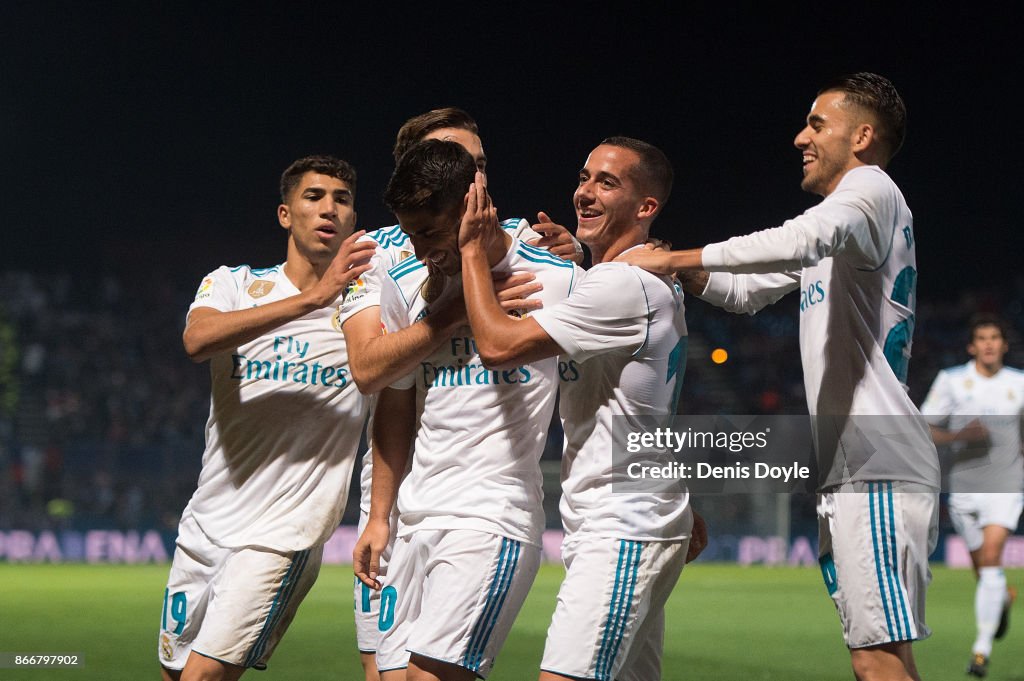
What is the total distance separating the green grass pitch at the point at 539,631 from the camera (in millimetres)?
6957

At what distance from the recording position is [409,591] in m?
3.08


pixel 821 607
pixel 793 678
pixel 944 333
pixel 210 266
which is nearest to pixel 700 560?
pixel 821 607

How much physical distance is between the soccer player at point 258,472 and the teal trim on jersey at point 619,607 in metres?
1.56

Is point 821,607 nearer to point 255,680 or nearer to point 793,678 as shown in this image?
point 793,678

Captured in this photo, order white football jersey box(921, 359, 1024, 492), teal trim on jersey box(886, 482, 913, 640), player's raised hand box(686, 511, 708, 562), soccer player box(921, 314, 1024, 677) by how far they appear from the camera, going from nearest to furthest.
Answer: teal trim on jersey box(886, 482, 913, 640) → player's raised hand box(686, 511, 708, 562) → soccer player box(921, 314, 1024, 677) → white football jersey box(921, 359, 1024, 492)

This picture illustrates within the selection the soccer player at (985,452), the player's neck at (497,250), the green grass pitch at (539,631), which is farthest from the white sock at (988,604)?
the player's neck at (497,250)

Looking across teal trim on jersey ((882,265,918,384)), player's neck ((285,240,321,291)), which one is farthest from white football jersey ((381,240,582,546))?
player's neck ((285,240,321,291))

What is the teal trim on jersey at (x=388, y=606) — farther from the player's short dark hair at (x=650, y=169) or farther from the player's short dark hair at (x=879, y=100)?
the player's short dark hair at (x=879, y=100)

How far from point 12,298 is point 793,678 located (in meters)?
22.0

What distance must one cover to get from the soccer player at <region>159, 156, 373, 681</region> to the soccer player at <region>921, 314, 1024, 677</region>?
4.33 meters

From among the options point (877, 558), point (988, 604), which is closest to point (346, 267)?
point (877, 558)

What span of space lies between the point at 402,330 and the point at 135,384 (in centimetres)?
2139

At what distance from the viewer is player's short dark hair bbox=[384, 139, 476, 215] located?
2877mm

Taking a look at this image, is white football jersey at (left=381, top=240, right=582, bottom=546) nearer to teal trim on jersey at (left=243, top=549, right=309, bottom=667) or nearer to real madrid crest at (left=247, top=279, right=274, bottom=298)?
teal trim on jersey at (left=243, top=549, right=309, bottom=667)
